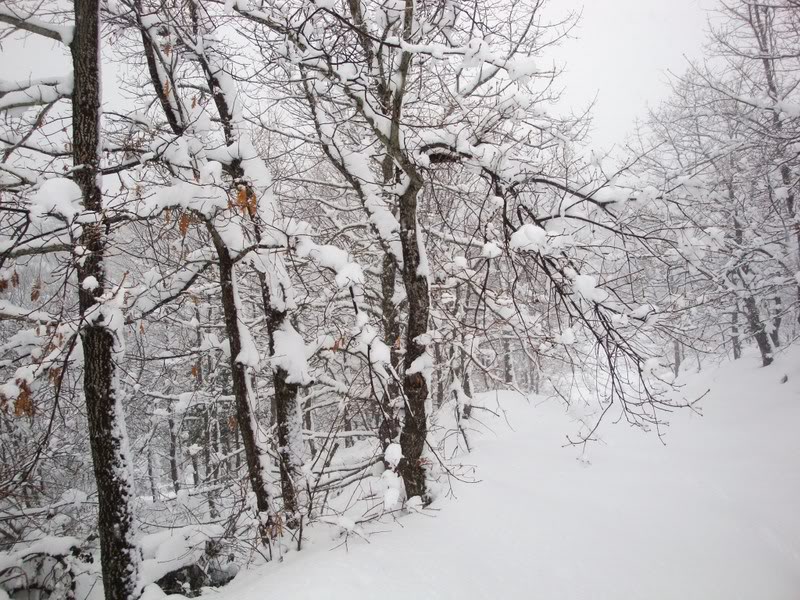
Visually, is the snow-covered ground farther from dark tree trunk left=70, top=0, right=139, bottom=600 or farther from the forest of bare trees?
dark tree trunk left=70, top=0, right=139, bottom=600

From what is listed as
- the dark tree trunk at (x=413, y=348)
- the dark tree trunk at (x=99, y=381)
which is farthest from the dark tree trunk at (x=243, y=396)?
the dark tree trunk at (x=413, y=348)

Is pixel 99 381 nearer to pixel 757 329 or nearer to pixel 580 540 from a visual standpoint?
pixel 580 540

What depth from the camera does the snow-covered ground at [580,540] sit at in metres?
2.93

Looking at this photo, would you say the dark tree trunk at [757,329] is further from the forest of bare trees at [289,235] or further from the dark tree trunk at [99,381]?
the dark tree trunk at [99,381]

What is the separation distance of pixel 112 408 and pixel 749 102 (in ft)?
39.5

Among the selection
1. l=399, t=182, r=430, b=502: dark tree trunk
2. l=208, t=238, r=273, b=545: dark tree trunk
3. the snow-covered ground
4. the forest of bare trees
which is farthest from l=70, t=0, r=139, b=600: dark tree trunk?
l=399, t=182, r=430, b=502: dark tree trunk

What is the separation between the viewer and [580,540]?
3.81 metres

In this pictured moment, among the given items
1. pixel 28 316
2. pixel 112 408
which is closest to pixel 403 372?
pixel 112 408

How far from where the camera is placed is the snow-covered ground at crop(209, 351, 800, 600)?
2932 millimetres

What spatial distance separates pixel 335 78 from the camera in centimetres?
371

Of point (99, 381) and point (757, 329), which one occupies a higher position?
point (99, 381)

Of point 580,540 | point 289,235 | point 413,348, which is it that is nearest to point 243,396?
point 413,348

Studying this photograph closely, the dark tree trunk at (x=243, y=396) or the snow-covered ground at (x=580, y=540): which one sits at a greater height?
the dark tree trunk at (x=243, y=396)

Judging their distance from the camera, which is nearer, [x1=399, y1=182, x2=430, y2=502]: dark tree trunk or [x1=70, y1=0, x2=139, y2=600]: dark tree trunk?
[x1=70, y1=0, x2=139, y2=600]: dark tree trunk
